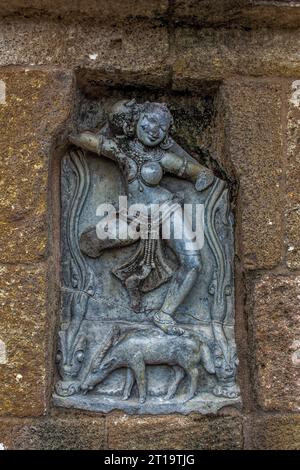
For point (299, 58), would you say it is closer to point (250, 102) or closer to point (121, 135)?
point (250, 102)

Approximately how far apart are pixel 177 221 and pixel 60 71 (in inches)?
29.5

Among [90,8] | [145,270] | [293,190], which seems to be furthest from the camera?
[145,270]

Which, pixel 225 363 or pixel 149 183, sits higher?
pixel 149 183

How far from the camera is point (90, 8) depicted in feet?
7.85

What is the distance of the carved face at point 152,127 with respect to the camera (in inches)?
100

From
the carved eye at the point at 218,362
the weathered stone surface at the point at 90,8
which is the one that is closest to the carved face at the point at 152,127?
the weathered stone surface at the point at 90,8

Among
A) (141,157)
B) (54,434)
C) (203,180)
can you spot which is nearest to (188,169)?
(203,180)

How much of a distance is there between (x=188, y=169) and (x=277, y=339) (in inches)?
30.5

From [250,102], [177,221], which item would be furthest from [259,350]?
[250,102]

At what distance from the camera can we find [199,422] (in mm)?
2520

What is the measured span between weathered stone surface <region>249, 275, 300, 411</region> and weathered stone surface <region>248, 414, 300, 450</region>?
0.14 feet

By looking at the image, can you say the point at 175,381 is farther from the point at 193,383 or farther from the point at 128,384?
the point at 128,384

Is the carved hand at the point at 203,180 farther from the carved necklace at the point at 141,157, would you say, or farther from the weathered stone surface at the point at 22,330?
the weathered stone surface at the point at 22,330

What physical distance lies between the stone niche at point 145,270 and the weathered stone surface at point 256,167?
0.17 metres
